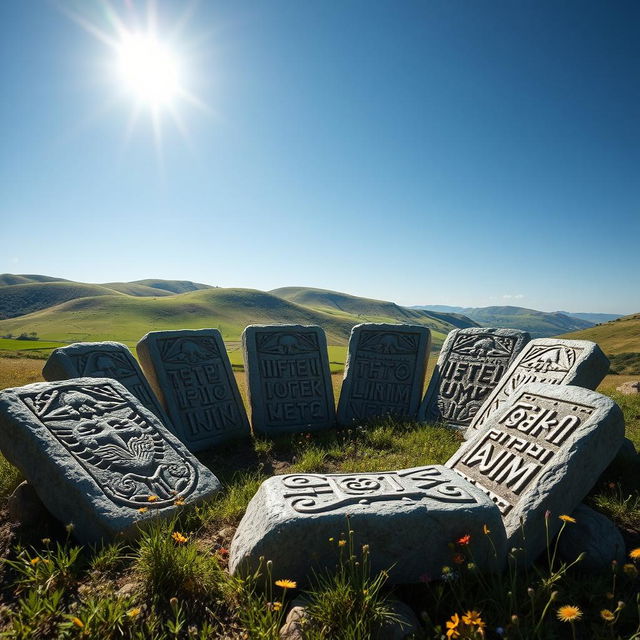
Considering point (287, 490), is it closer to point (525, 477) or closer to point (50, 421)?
point (525, 477)

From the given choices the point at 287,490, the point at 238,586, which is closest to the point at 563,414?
the point at 287,490

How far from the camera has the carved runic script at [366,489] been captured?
299 centimetres

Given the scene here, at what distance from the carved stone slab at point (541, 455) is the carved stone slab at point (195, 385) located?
3.92m

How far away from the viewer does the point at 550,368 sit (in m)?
6.05

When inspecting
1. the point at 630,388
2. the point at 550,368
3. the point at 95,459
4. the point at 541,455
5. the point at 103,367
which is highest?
the point at 550,368

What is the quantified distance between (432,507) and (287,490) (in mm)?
1064

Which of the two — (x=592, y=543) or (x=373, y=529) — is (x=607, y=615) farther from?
(x=592, y=543)

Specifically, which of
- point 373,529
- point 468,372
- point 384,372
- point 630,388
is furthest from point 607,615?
point 630,388

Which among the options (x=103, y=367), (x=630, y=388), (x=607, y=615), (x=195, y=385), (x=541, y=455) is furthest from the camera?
(x=630, y=388)

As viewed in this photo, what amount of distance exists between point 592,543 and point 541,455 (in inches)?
28.4

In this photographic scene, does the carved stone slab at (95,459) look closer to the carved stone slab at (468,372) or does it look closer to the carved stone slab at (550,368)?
the carved stone slab at (550,368)

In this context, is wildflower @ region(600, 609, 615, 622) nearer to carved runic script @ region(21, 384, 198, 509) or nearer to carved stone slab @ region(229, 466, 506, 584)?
carved stone slab @ region(229, 466, 506, 584)

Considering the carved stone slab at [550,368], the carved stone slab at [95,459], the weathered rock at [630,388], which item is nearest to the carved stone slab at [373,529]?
the carved stone slab at [95,459]

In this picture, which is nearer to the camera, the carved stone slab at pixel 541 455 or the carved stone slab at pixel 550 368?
the carved stone slab at pixel 541 455
